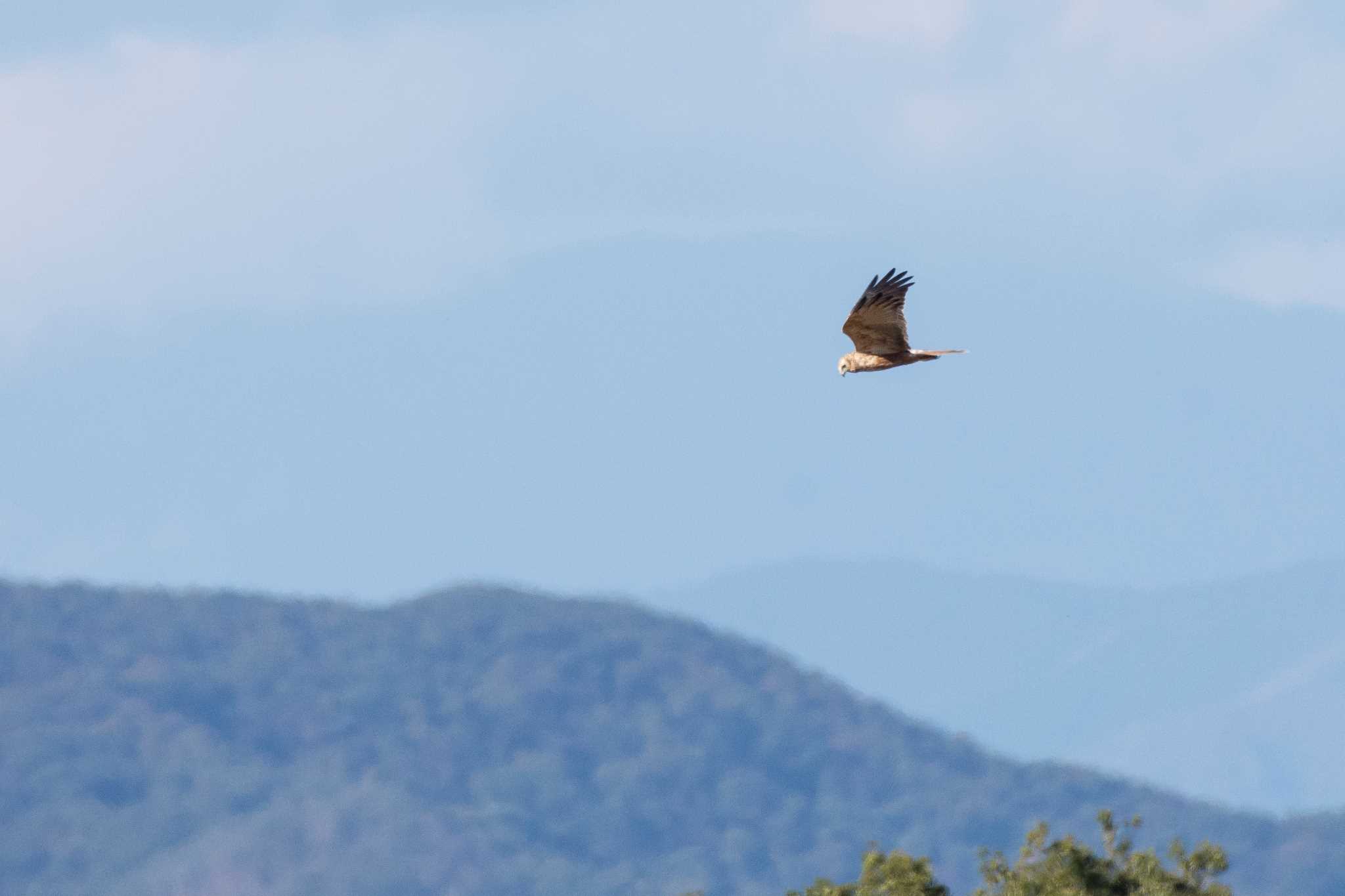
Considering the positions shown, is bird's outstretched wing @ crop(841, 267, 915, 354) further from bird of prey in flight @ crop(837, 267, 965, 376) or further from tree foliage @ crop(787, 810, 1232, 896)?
tree foliage @ crop(787, 810, 1232, 896)

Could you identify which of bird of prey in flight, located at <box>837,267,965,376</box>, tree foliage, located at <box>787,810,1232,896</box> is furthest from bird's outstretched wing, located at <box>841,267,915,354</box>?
tree foliage, located at <box>787,810,1232,896</box>

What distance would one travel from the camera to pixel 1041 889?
38.2 m

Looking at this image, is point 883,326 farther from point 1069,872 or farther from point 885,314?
point 1069,872

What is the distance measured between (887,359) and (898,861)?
6.88 metres

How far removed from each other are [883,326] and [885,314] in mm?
218

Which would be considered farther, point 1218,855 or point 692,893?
point 692,893

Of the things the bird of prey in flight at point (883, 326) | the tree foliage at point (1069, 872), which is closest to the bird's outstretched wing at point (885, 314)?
the bird of prey in flight at point (883, 326)

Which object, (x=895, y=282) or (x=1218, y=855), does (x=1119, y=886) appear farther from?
(x=895, y=282)

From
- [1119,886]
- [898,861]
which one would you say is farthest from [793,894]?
[1119,886]

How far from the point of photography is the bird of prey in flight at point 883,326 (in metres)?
36.7

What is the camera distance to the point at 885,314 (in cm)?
3681

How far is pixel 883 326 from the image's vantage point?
1455 inches

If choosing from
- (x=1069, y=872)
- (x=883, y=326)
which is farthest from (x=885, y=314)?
(x=1069, y=872)

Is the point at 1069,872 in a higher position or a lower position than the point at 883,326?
lower
